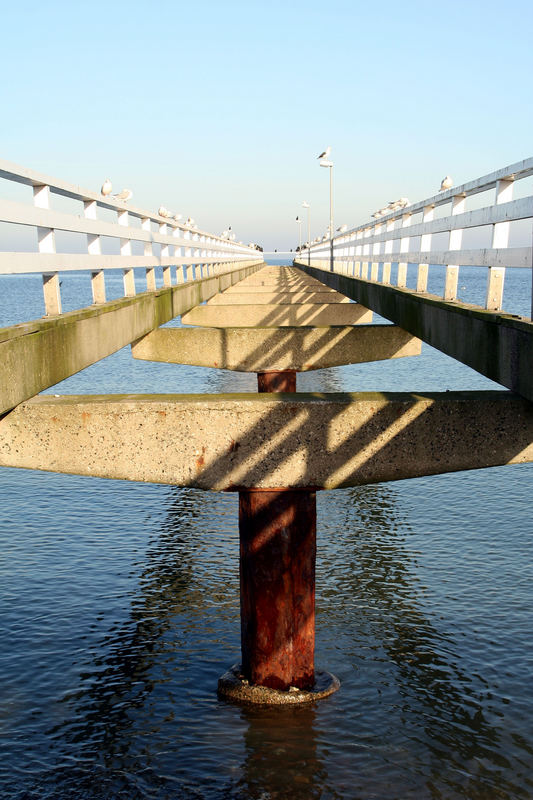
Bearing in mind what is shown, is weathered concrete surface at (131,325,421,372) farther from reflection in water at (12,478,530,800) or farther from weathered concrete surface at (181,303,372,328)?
weathered concrete surface at (181,303,372,328)

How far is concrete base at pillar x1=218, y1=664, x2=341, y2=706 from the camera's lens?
7.91 meters

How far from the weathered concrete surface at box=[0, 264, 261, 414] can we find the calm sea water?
3.29 metres

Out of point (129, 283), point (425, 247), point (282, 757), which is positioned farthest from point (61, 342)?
point (425, 247)

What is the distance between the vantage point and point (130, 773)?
7.60 meters

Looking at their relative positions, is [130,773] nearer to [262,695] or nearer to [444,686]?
[262,695]

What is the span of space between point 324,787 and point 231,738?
3.18 feet

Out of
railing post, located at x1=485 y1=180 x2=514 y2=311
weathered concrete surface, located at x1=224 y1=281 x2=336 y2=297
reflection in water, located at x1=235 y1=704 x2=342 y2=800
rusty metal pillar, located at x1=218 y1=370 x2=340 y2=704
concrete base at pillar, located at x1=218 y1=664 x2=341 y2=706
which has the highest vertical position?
railing post, located at x1=485 y1=180 x2=514 y2=311

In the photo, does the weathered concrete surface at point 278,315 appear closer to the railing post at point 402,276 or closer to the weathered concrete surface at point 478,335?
the railing post at point 402,276

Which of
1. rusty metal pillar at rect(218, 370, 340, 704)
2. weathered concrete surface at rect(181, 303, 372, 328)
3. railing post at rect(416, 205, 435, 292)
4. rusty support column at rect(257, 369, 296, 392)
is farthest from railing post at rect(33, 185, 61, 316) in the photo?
weathered concrete surface at rect(181, 303, 372, 328)

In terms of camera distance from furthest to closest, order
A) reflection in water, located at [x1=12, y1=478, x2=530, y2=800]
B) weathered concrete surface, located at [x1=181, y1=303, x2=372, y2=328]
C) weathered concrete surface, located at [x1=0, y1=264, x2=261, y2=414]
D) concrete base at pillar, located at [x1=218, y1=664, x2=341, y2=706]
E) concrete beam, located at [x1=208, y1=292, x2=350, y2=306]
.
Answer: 1. concrete beam, located at [x1=208, y1=292, x2=350, y2=306]
2. weathered concrete surface, located at [x1=181, y1=303, x2=372, y2=328]
3. concrete base at pillar, located at [x1=218, y1=664, x2=341, y2=706]
4. reflection in water, located at [x1=12, y1=478, x2=530, y2=800]
5. weathered concrete surface, located at [x1=0, y1=264, x2=261, y2=414]

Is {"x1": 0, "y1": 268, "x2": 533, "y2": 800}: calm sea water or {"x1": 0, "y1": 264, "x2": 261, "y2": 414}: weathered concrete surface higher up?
{"x1": 0, "y1": 264, "x2": 261, "y2": 414}: weathered concrete surface

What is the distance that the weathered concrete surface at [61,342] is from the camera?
20.1 feet

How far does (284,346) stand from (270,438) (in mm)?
7378

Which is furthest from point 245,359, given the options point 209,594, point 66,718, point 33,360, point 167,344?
point 33,360
